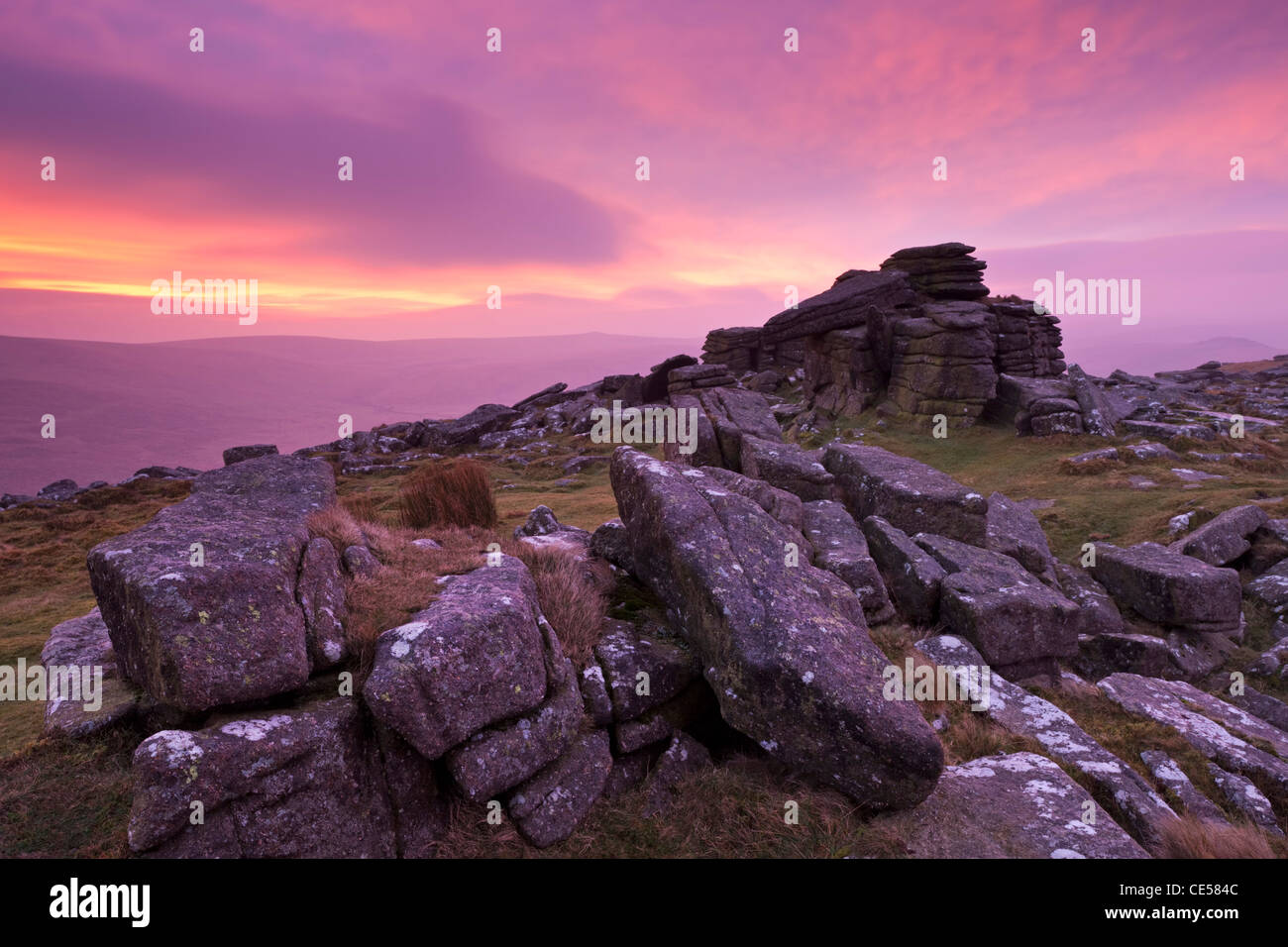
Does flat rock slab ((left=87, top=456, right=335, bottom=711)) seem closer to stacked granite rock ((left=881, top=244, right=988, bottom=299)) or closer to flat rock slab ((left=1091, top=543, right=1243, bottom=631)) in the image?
flat rock slab ((left=1091, top=543, right=1243, bottom=631))

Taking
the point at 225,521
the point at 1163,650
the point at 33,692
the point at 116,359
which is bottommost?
the point at 1163,650

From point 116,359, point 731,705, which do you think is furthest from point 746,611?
point 116,359

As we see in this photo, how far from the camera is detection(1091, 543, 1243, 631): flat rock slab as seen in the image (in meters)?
12.9

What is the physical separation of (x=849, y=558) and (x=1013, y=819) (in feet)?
17.0

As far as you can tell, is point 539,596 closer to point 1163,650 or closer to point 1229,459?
point 1163,650

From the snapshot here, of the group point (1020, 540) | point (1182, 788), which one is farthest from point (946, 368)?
point (1182, 788)

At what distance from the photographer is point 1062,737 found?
26.5ft

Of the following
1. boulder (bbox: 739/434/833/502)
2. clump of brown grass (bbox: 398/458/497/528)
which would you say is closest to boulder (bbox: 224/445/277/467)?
clump of brown grass (bbox: 398/458/497/528)

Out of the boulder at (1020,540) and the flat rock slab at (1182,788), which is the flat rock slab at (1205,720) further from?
the boulder at (1020,540)

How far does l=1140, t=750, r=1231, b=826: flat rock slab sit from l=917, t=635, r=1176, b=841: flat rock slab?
1.09 feet

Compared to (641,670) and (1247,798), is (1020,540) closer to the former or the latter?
(1247,798)

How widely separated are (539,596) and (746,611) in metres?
2.89

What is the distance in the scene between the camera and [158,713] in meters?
6.98

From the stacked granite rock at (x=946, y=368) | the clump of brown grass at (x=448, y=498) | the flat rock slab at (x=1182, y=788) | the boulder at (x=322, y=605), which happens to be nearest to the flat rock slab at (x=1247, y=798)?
the flat rock slab at (x=1182, y=788)
